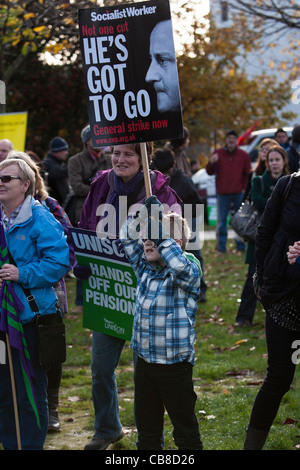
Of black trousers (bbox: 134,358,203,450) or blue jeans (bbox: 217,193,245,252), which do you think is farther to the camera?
blue jeans (bbox: 217,193,245,252)

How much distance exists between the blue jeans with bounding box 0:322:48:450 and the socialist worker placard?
1322mm

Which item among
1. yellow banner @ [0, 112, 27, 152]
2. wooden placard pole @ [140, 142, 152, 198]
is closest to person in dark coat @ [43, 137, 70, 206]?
yellow banner @ [0, 112, 27, 152]

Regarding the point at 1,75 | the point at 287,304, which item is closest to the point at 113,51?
the point at 287,304

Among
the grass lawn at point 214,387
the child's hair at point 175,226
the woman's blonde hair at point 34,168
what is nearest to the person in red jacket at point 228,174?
the grass lawn at point 214,387

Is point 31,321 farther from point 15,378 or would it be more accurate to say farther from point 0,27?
point 0,27

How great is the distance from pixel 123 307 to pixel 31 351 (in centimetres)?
78

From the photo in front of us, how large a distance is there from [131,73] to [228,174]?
10.8 m

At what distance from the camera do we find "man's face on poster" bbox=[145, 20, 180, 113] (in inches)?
186

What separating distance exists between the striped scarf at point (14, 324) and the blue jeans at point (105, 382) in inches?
27.3

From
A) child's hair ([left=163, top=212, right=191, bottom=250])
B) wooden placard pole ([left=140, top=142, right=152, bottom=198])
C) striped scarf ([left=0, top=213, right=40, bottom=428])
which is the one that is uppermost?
wooden placard pole ([left=140, top=142, right=152, bottom=198])

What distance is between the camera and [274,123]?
109 ft

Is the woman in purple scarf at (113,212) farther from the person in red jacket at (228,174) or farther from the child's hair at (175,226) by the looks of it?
the person in red jacket at (228,174)

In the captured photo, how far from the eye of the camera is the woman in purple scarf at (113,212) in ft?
16.9

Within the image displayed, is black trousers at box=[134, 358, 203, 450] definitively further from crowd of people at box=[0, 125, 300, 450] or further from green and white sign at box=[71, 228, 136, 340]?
green and white sign at box=[71, 228, 136, 340]
